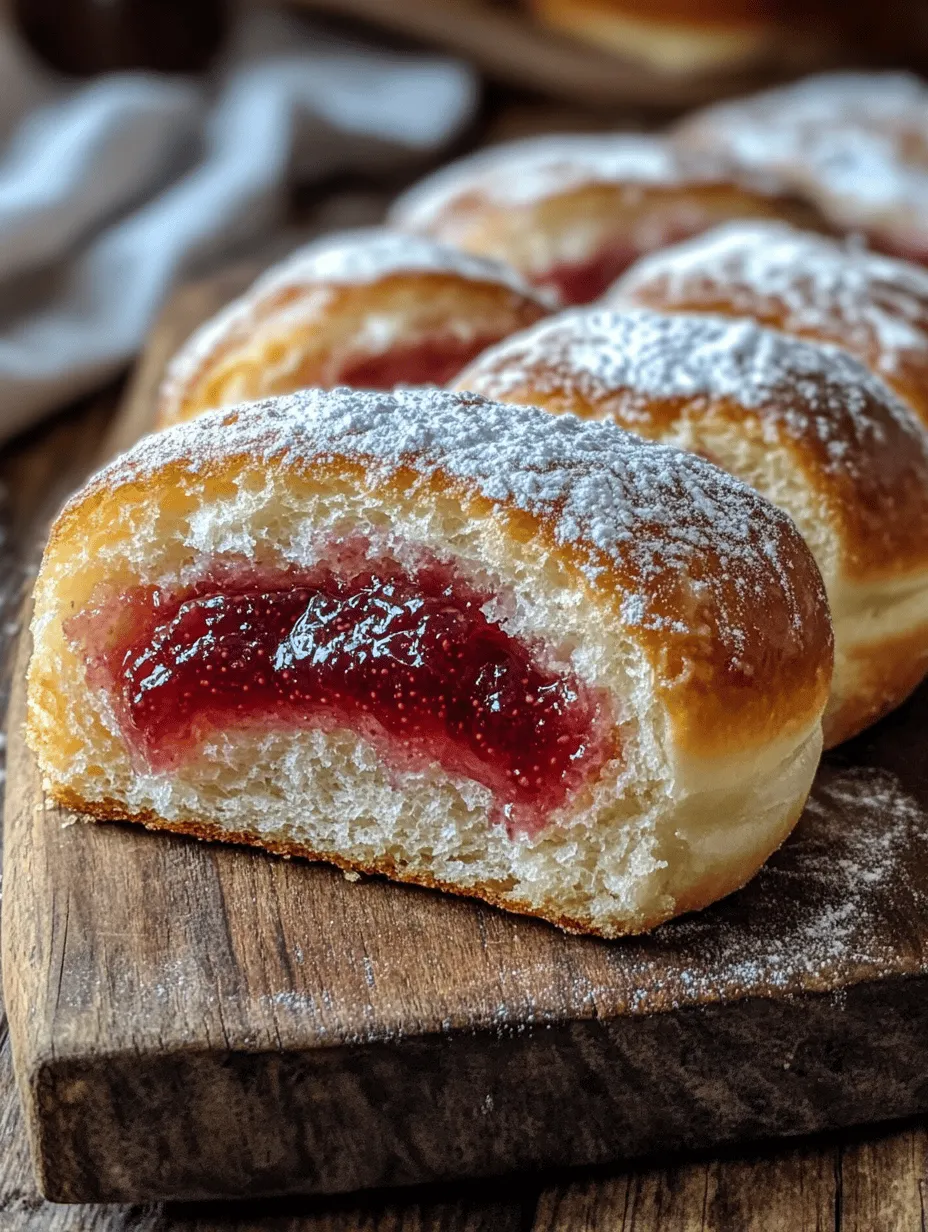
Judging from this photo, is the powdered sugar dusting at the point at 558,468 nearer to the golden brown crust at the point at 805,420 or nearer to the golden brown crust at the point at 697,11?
the golden brown crust at the point at 805,420

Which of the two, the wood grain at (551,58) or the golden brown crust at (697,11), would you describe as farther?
the golden brown crust at (697,11)

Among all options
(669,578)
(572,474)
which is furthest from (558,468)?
(669,578)

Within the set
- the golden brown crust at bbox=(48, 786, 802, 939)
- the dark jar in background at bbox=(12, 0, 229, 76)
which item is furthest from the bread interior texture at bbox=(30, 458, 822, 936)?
the dark jar in background at bbox=(12, 0, 229, 76)

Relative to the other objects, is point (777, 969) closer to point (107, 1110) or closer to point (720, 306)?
point (107, 1110)

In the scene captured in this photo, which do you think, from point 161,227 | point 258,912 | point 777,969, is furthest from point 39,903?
point 161,227

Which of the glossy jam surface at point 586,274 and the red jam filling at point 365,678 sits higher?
the red jam filling at point 365,678

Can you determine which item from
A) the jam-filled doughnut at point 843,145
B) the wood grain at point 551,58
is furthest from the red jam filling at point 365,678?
the wood grain at point 551,58
